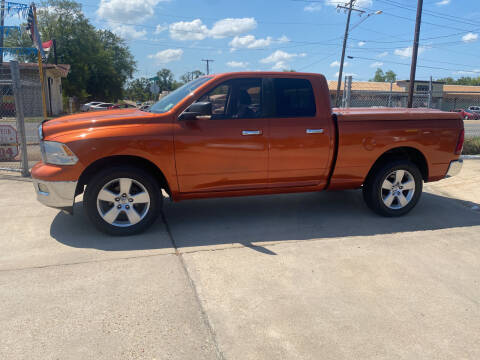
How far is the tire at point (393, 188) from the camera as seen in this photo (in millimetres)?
5332

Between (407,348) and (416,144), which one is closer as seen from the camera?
(407,348)

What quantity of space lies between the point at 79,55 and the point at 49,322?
4695cm

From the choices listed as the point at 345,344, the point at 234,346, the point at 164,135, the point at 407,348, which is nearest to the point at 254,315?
the point at 234,346

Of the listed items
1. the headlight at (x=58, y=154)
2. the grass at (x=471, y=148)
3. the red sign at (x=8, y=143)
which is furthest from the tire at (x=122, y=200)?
the grass at (x=471, y=148)

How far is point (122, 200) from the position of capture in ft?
14.8

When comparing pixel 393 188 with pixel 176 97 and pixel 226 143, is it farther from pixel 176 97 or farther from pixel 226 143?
pixel 176 97

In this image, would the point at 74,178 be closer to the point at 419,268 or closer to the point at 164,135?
the point at 164,135

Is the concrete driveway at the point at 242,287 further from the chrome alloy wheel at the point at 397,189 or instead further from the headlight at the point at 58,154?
the headlight at the point at 58,154

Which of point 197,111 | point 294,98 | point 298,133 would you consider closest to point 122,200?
point 197,111

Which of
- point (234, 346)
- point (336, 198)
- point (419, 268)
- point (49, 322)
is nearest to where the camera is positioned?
point (234, 346)

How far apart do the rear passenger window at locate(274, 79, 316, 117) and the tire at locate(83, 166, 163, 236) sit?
1.81 meters

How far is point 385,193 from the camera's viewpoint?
5.45 metres

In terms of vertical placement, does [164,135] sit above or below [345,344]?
above

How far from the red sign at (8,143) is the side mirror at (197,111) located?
5.33 meters
